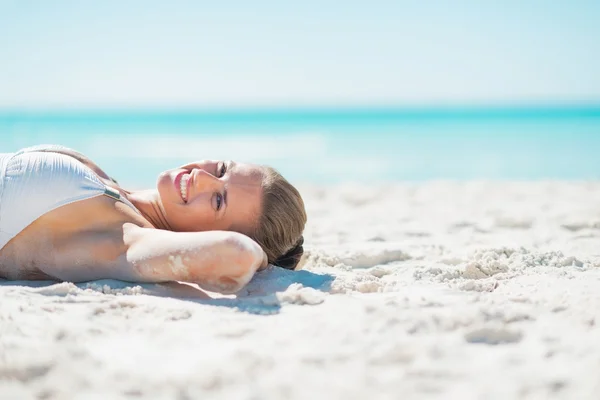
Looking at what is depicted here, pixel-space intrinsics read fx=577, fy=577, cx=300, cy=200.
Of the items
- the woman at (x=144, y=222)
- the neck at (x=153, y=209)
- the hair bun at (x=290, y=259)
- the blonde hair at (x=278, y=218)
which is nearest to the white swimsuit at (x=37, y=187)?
the woman at (x=144, y=222)

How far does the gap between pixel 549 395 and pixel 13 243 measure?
2468mm

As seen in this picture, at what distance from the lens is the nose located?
302cm

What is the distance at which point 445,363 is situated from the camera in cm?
187

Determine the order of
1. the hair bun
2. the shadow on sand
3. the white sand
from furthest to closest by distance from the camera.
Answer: the hair bun
the shadow on sand
the white sand

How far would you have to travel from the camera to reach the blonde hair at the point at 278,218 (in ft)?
10.3

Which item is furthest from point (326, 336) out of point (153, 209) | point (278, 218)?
point (153, 209)

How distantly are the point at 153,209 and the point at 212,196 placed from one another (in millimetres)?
388

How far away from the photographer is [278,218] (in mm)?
3158

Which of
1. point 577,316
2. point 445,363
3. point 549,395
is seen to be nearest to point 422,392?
point 445,363

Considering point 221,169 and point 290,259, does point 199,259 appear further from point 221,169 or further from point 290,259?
point 290,259

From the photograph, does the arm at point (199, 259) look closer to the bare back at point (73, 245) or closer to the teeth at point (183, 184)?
the bare back at point (73, 245)

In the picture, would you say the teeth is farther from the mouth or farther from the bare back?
the bare back

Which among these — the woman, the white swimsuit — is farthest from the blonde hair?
the white swimsuit

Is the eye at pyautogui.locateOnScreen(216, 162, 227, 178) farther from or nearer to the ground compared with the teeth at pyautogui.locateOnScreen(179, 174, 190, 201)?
farther from the ground
